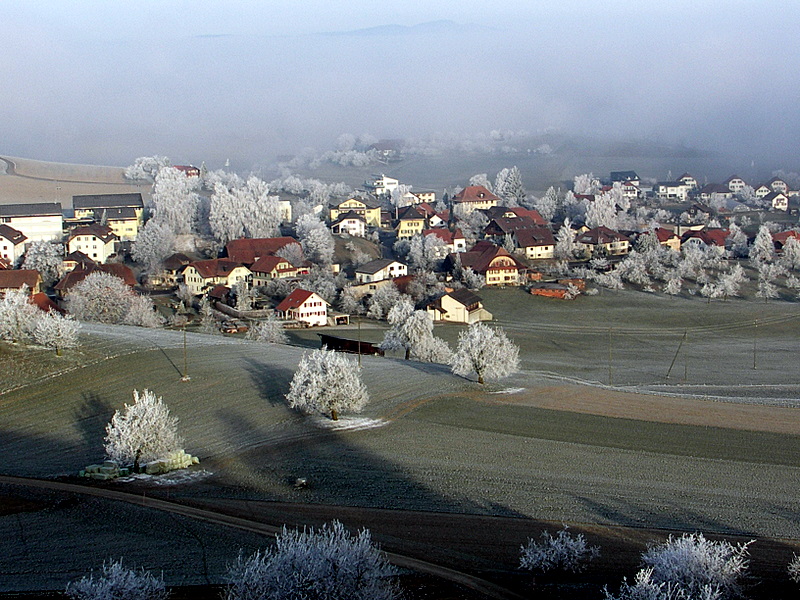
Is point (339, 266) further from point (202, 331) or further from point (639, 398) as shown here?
point (639, 398)

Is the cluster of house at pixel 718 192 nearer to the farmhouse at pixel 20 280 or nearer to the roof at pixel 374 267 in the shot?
the roof at pixel 374 267

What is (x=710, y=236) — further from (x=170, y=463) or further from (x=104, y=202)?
(x=170, y=463)

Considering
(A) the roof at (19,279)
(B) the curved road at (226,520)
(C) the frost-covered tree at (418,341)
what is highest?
(A) the roof at (19,279)

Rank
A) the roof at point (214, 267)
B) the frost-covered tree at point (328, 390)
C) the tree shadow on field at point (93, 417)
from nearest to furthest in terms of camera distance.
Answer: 1. the tree shadow on field at point (93, 417)
2. the frost-covered tree at point (328, 390)
3. the roof at point (214, 267)

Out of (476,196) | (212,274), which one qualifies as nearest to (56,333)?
(212,274)

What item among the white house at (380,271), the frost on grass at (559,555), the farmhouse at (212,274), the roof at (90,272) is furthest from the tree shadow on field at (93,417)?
the white house at (380,271)

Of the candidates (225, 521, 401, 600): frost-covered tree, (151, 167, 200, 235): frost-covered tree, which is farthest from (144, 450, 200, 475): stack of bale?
(151, 167, 200, 235): frost-covered tree

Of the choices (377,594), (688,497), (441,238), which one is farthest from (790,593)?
(441,238)
